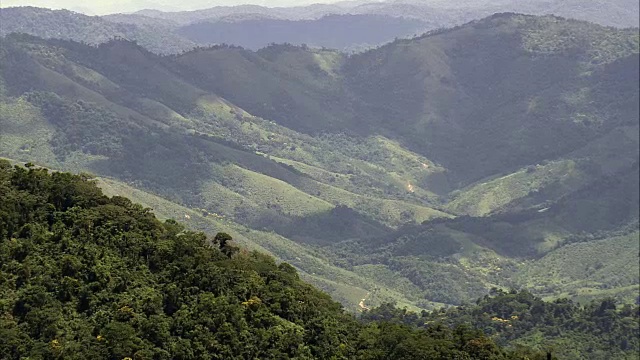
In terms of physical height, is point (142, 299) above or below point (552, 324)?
above

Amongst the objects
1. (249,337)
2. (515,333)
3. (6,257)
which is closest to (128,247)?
(6,257)

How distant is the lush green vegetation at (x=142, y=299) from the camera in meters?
66.6

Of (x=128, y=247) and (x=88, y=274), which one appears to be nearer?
(x=88, y=274)

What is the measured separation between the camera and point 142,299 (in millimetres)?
71500

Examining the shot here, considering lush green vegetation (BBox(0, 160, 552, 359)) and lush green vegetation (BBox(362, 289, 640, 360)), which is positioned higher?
lush green vegetation (BBox(0, 160, 552, 359))

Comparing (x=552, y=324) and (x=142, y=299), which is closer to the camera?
(x=142, y=299)

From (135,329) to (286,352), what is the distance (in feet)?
37.6

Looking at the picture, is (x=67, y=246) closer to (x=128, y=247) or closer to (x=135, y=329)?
(x=128, y=247)

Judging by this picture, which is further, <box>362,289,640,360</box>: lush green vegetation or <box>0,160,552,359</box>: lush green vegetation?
<box>362,289,640,360</box>: lush green vegetation

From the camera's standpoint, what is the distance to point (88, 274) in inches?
2894

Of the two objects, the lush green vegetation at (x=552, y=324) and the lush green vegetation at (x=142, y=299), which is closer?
the lush green vegetation at (x=142, y=299)

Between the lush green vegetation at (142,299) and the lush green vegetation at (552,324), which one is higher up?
the lush green vegetation at (142,299)

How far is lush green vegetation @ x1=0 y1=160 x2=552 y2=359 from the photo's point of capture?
6662cm

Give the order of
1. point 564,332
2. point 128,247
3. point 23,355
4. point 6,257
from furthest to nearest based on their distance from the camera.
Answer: point 564,332 → point 128,247 → point 6,257 → point 23,355
